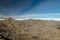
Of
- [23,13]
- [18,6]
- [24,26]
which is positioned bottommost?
[24,26]

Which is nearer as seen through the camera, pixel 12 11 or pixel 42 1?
pixel 42 1

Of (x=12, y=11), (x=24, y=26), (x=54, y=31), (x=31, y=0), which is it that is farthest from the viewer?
(x=12, y=11)

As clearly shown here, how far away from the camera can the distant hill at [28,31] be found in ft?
4.57

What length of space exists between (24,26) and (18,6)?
545mm

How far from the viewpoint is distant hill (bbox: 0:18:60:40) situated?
4.57ft

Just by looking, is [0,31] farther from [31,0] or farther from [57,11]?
[57,11]

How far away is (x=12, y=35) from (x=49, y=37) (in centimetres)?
53

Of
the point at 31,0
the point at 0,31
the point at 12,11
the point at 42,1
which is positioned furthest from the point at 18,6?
the point at 0,31

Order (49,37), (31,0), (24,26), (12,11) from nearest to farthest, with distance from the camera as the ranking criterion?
(49,37) < (24,26) < (31,0) < (12,11)

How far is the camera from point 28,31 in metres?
1.49

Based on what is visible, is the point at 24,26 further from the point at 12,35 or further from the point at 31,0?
the point at 31,0

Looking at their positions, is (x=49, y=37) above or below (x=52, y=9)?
below

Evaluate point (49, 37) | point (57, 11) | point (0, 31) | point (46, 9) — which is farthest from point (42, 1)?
point (0, 31)

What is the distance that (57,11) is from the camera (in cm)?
192
